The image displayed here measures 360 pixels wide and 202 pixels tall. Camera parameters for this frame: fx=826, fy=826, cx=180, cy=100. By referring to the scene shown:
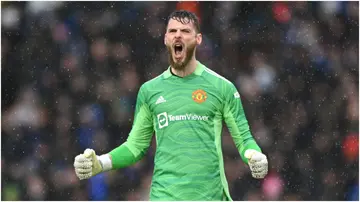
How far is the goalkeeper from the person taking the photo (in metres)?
5.02

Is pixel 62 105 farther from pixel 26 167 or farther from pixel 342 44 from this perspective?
pixel 342 44

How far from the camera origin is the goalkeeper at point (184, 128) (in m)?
5.02

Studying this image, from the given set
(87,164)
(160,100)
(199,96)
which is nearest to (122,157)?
(87,164)

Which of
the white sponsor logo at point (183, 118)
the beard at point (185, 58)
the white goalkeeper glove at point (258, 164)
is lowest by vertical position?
the white goalkeeper glove at point (258, 164)

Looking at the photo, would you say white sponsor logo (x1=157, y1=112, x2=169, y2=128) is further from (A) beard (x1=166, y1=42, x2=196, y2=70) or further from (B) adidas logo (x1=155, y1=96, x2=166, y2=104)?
(A) beard (x1=166, y1=42, x2=196, y2=70)

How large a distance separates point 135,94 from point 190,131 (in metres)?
4.04

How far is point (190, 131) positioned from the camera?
505 centimetres

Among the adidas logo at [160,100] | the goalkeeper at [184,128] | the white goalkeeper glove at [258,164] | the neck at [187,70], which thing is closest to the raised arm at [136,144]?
the goalkeeper at [184,128]

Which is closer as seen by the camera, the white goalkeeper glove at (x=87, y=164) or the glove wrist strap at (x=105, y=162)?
the white goalkeeper glove at (x=87, y=164)

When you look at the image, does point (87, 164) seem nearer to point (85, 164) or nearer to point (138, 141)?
point (85, 164)

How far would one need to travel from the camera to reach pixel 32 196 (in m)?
9.18

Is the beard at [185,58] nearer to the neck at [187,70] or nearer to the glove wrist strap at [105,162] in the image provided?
the neck at [187,70]

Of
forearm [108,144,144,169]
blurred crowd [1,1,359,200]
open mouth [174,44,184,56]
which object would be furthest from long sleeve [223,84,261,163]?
blurred crowd [1,1,359,200]

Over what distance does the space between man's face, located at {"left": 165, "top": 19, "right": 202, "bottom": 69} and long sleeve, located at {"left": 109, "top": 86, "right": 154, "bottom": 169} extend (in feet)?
1.13
